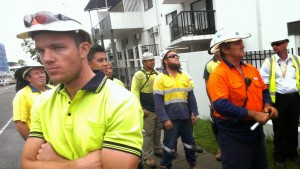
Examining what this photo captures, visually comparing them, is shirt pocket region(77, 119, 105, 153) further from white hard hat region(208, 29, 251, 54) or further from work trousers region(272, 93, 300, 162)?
work trousers region(272, 93, 300, 162)

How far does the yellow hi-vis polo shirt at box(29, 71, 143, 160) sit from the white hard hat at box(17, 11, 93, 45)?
305 millimetres

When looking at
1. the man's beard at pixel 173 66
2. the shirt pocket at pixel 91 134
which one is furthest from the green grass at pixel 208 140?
the shirt pocket at pixel 91 134

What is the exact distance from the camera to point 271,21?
8031mm

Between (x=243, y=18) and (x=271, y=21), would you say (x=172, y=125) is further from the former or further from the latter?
(x=243, y=18)

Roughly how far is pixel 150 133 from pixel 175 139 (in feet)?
2.85

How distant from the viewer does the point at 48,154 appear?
1509 mm

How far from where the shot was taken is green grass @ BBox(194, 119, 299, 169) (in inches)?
161

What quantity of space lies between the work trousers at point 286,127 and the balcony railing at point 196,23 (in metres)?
8.84

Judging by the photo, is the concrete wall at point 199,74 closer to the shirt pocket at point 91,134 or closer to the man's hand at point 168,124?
the man's hand at point 168,124

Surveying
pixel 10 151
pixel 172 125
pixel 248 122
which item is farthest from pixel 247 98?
pixel 10 151

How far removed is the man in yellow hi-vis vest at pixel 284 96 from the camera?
3.87 m

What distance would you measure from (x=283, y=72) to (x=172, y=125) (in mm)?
1784

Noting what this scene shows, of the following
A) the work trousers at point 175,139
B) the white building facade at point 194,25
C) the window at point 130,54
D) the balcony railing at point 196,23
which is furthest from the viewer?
the window at point 130,54

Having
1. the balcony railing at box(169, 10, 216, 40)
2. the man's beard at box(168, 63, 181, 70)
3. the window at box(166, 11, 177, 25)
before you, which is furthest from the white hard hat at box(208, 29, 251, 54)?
the window at box(166, 11, 177, 25)
